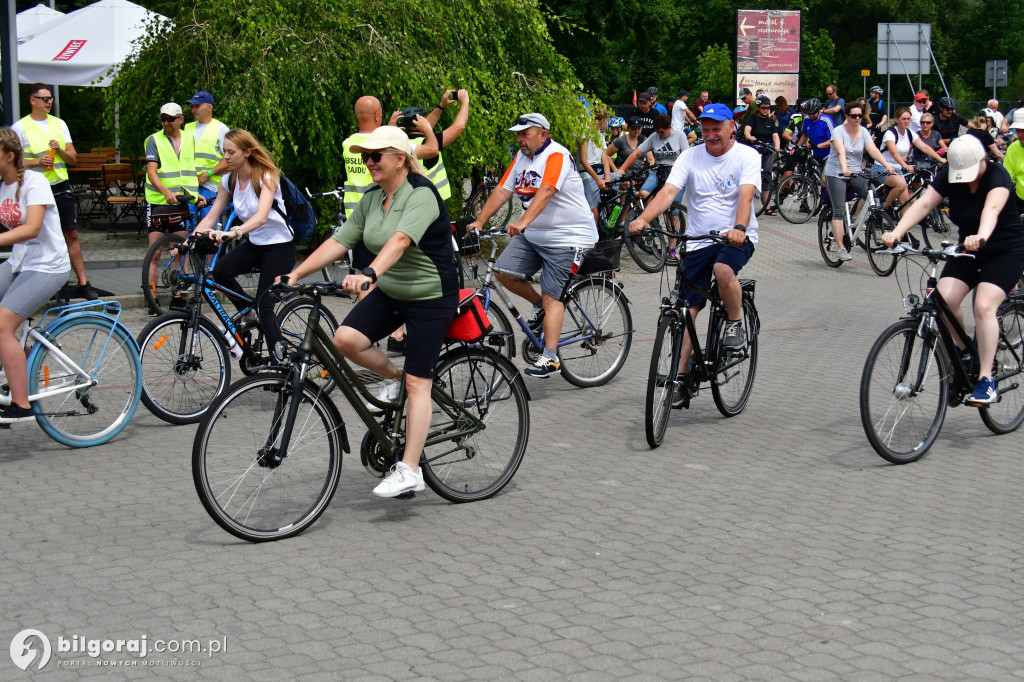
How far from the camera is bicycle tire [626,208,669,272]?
1555cm

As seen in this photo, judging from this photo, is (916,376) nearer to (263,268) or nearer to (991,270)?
(991,270)

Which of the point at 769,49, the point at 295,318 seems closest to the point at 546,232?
the point at 295,318

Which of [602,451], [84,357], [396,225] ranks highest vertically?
[396,225]

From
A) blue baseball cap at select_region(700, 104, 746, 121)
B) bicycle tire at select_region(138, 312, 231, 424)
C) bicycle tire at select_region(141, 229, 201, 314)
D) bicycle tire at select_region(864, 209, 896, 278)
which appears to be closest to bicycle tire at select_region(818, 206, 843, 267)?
bicycle tire at select_region(864, 209, 896, 278)

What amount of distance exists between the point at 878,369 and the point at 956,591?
200cm

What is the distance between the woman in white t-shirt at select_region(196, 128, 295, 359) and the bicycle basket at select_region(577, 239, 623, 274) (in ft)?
6.62

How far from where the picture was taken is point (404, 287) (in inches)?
229

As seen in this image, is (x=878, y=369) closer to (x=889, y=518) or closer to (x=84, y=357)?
(x=889, y=518)

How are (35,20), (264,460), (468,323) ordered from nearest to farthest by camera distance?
(264,460)
(468,323)
(35,20)

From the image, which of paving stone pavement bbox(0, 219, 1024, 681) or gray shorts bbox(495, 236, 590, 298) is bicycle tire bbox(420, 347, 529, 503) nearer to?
paving stone pavement bbox(0, 219, 1024, 681)

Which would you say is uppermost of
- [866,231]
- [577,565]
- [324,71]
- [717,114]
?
[324,71]

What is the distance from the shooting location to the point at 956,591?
4914 mm

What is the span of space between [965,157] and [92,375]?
5.09 meters

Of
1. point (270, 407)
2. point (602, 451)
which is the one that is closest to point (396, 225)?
point (270, 407)
